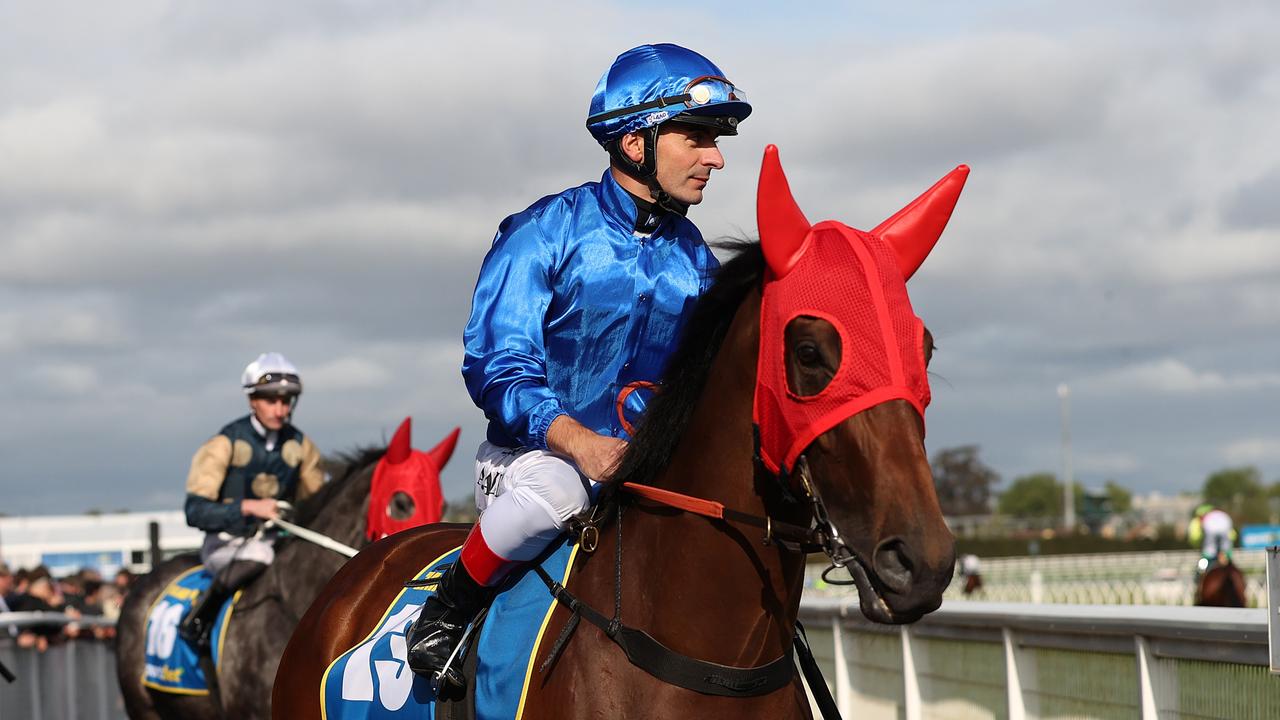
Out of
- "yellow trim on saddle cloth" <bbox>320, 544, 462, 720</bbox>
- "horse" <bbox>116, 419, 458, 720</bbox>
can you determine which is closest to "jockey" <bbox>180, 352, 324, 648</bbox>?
"horse" <bbox>116, 419, 458, 720</bbox>

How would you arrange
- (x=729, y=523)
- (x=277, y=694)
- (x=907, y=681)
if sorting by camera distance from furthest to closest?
(x=907, y=681), (x=277, y=694), (x=729, y=523)

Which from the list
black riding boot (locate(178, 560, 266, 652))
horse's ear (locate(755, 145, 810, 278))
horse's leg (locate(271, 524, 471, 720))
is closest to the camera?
horse's ear (locate(755, 145, 810, 278))

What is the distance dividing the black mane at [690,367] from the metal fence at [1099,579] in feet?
46.1

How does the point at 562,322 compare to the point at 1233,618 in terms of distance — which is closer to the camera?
the point at 562,322

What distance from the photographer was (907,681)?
6.94 meters

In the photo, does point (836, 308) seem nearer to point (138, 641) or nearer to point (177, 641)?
point (177, 641)

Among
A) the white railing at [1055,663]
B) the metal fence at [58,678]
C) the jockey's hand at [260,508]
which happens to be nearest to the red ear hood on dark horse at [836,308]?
the white railing at [1055,663]

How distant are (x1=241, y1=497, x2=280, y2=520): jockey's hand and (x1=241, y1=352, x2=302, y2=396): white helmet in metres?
0.72

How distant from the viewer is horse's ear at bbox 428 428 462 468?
7789 millimetres

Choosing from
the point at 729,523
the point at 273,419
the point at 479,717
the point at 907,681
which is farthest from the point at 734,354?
the point at 273,419

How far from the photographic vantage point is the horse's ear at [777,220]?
109 inches

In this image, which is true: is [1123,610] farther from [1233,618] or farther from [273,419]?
[273,419]

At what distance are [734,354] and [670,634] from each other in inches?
22.3

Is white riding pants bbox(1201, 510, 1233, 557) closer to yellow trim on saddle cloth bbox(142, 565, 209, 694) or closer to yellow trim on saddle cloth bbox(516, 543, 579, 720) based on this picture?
yellow trim on saddle cloth bbox(142, 565, 209, 694)
